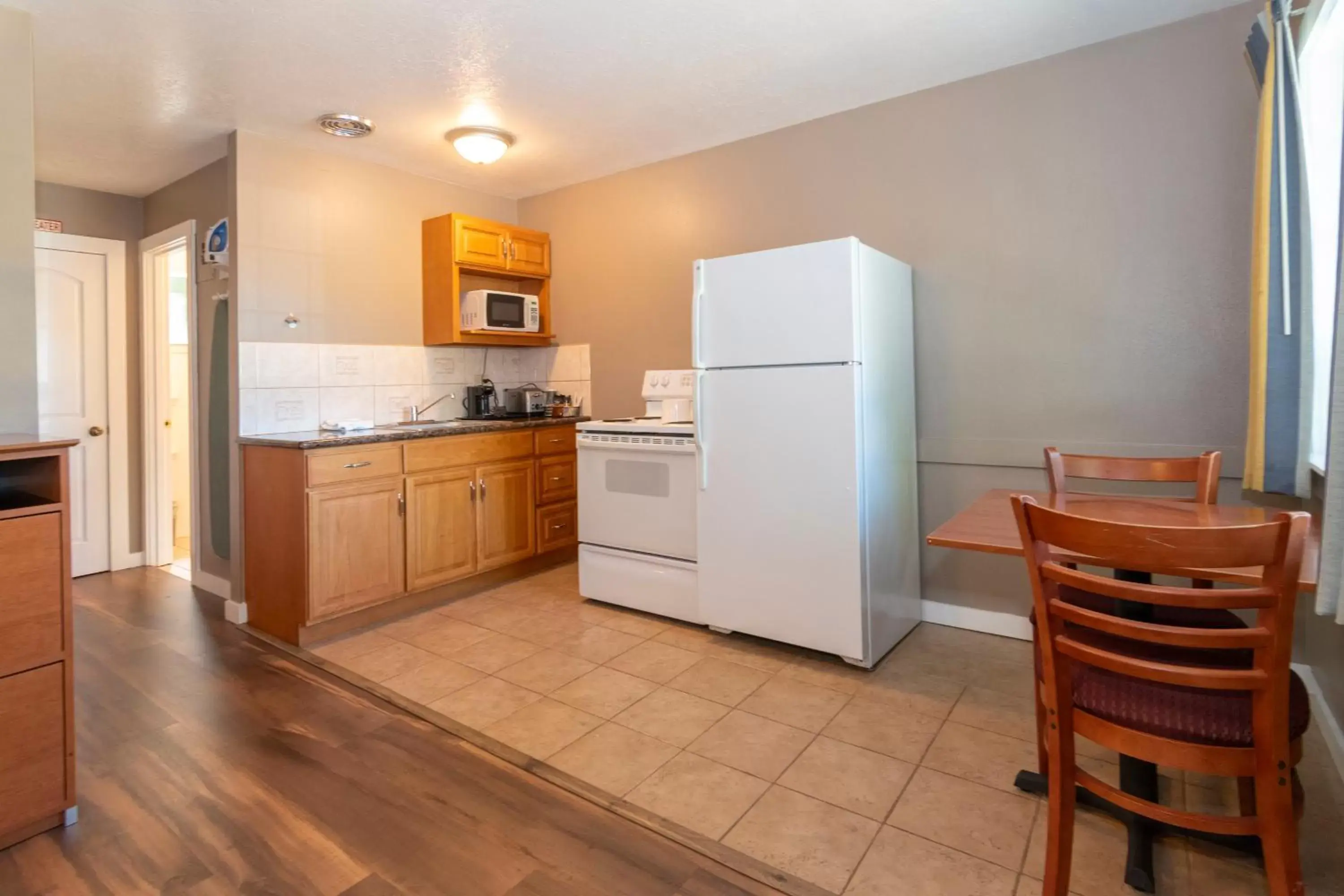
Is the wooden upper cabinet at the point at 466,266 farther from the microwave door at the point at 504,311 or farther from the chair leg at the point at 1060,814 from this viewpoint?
the chair leg at the point at 1060,814

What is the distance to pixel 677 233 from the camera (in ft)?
13.1

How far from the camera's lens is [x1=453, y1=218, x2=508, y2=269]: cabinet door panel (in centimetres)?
406

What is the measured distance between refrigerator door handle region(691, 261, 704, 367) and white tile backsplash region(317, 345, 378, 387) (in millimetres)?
2014

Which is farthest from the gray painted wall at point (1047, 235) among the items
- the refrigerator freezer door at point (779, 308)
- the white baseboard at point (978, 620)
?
the refrigerator freezer door at point (779, 308)

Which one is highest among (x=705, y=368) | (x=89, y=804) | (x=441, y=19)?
(x=441, y=19)

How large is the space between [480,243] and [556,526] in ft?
5.83

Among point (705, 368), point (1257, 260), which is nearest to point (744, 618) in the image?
point (705, 368)

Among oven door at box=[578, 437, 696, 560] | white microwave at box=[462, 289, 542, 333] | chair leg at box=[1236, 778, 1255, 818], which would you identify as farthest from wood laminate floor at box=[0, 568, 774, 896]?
white microwave at box=[462, 289, 542, 333]

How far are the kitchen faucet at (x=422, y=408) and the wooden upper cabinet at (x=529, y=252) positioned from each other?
88 cm

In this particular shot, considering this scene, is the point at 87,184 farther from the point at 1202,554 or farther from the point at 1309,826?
the point at 1309,826

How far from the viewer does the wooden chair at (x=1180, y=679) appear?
1.20 meters

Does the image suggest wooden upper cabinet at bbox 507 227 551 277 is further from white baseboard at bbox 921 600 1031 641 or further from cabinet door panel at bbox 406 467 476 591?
white baseboard at bbox 921 600 1031 641

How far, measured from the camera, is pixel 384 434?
3.41 metres

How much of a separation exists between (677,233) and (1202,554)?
3.26m
